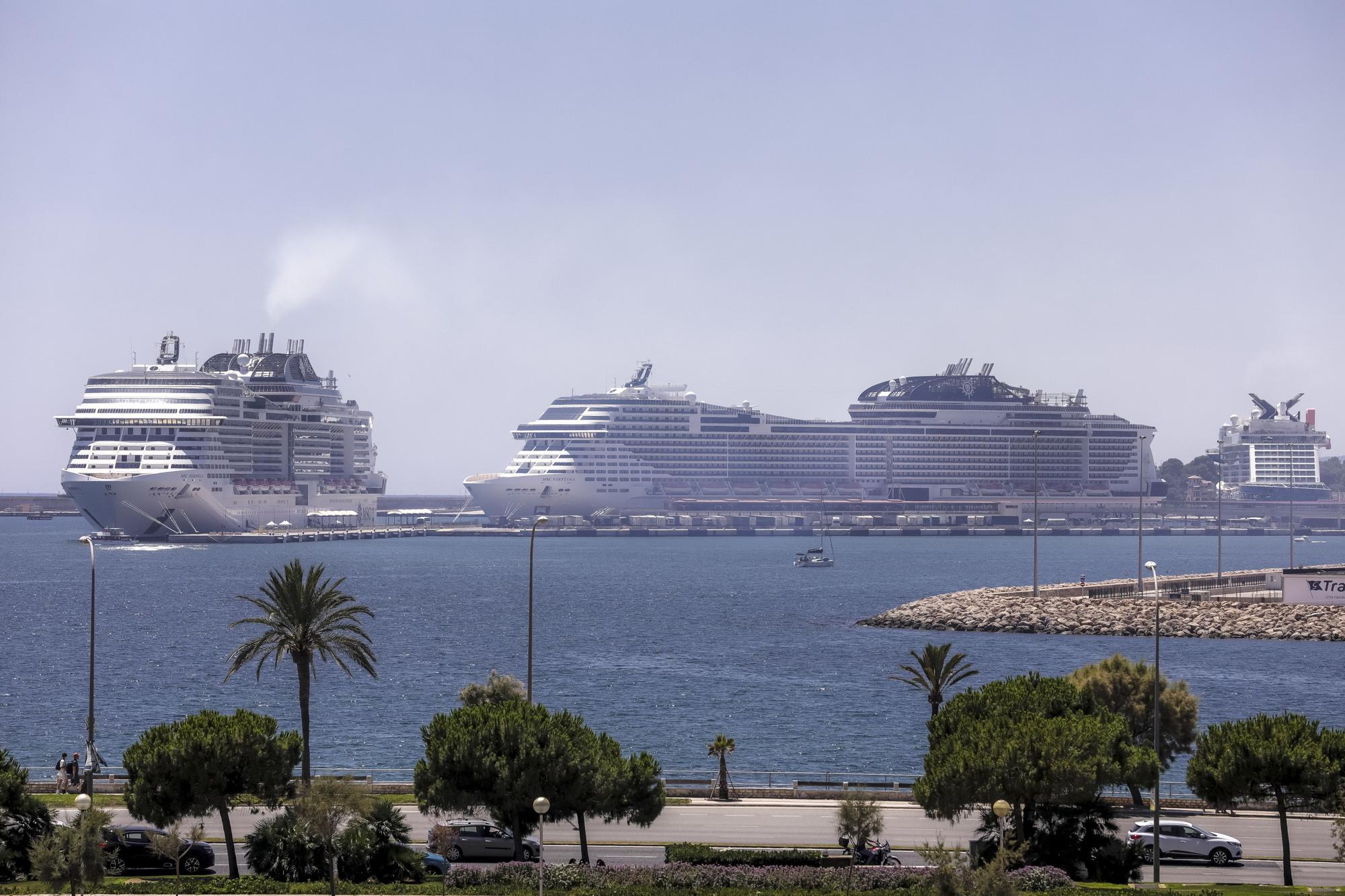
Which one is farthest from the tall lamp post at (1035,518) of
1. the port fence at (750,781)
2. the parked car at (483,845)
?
the parked car at (483,845)

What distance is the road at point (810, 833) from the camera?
25094 millimetres

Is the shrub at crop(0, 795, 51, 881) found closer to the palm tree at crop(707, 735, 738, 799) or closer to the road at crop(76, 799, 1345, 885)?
the road at crop(76, 799, 1345, 885)

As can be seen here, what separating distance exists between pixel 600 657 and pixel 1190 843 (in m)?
38.3

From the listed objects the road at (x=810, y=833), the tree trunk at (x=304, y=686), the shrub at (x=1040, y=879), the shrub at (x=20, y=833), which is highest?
the tree trunk at (x=304, y=686)

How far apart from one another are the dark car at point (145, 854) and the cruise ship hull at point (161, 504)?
11187cm

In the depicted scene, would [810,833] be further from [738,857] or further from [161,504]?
[161,504]

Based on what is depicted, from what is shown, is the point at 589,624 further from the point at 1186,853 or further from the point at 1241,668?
the point at 1186,853

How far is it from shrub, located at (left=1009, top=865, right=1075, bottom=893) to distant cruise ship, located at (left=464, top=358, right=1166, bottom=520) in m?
149

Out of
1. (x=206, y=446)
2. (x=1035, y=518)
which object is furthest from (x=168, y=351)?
(x=1035, y=518)

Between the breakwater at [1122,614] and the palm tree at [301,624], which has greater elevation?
the palm tree at [301,624]

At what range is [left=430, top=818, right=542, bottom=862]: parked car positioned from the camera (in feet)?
80.9

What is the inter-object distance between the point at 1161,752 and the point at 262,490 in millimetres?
122688

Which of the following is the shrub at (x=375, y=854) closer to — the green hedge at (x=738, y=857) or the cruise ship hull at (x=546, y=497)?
the green hedge at (x=738, y=857)

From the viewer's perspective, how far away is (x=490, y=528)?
177750mm
